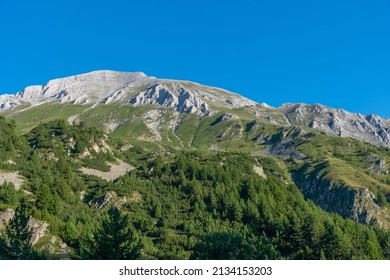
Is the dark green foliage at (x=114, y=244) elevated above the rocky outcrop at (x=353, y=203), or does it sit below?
below

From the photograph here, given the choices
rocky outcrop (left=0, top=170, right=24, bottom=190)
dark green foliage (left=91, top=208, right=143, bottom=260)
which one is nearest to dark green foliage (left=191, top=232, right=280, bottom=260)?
dark green foliage (left=91, top=208, right=143, bottom=260)

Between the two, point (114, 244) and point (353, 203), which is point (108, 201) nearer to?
point (114, 244)

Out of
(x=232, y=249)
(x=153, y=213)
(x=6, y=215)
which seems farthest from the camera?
(x=153, y=213)

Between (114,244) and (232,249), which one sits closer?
(114,244)

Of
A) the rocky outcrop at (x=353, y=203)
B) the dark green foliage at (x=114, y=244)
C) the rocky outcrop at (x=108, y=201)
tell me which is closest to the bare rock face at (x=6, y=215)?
the dark green foliage at (x=114, y=244)

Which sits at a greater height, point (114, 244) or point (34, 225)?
point (34, 225)

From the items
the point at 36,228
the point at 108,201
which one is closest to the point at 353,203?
the point at 108,201

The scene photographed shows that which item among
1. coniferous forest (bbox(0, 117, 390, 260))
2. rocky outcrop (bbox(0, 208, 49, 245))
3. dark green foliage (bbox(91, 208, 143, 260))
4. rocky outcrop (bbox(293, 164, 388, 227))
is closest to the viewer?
dark green foliage (bbox(91, 208, 143, 260))

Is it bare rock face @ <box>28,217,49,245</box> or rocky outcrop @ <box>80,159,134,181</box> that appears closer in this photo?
bare rock face @ <box>28,217,49,245</box>

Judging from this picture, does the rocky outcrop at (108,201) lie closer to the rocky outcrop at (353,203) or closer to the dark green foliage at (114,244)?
the dark green foliage at (114,244)

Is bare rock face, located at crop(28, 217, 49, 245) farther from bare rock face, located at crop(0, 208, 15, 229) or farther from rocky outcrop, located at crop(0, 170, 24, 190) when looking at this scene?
rocky outcrop, located at crop(0, 170, 24, 190)

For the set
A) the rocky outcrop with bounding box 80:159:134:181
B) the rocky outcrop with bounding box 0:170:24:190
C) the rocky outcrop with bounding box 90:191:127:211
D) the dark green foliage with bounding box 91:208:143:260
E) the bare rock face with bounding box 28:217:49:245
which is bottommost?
the dark green foliage with bounding box 91:208:143:260

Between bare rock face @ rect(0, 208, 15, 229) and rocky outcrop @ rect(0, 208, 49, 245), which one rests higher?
bare rock face @ rect(0, 208, 15, 229)
